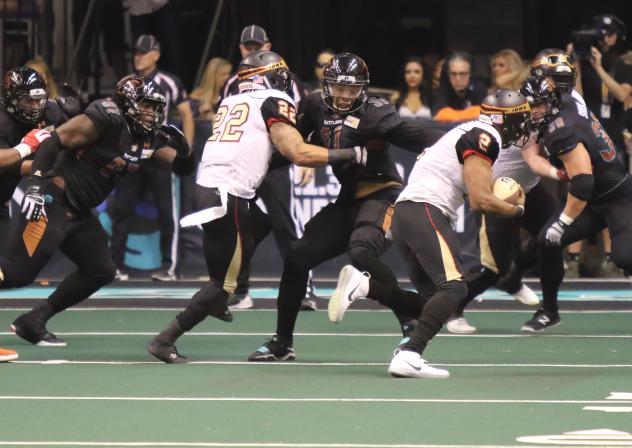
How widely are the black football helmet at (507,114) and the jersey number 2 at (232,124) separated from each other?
151 centimetres

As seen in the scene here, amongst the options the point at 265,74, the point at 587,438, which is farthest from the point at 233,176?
the point at 587,438

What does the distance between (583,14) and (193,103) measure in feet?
20.5

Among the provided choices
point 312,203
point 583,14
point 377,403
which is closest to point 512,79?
point 312,203

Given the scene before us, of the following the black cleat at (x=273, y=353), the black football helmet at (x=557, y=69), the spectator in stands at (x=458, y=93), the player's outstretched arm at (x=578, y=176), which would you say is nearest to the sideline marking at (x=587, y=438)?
the black cleat at (x=273, y=353)

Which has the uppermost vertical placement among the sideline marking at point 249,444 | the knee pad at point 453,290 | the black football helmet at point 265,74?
the black football helmet at point 265,74

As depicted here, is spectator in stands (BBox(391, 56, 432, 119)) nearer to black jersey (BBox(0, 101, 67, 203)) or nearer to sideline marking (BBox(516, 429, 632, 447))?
black jersey (BBox(0, 101, 67, 203))

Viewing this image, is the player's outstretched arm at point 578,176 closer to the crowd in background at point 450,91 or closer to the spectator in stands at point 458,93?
the crowd in background at point 450,91

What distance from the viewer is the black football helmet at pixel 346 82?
9.91 metres

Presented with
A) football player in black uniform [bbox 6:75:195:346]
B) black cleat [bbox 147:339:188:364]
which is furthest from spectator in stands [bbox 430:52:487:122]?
black cleat [bbox 147:339:188:364]

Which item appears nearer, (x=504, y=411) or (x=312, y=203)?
(x=504, y=411)

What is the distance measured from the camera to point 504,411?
319 inches

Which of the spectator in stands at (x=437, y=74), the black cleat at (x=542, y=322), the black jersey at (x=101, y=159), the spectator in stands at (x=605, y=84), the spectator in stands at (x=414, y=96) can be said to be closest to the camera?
the black jersey at (x=101, y=159)

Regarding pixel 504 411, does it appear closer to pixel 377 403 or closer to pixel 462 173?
pixel 377 403

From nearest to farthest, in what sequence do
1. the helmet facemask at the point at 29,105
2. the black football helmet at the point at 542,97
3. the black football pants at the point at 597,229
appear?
the helmet facemask at the point at 29,105 < the black football helmet at the point at 542,97 < the black football pants at the point at 597,229
